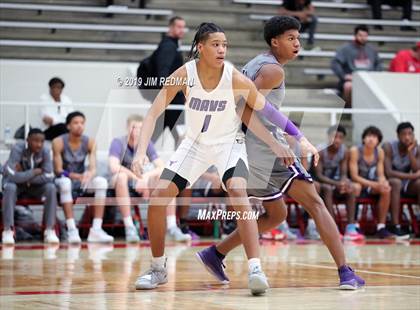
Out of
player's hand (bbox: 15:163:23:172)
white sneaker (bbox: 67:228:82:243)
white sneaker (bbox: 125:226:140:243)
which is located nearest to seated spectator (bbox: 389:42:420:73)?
white sneaker (bbox: 125:226:140:243)

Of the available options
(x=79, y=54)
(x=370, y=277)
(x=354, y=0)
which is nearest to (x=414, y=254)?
(x=370, y=277)

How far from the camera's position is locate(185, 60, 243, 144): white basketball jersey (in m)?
6.55

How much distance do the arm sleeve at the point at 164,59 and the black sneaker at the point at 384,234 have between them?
3635 mm

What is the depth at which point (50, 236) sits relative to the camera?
11.8 m

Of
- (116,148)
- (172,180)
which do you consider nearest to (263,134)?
(172,180)

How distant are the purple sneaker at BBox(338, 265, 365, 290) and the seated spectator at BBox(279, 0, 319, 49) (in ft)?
36.7

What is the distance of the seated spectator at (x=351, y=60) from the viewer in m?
16.2

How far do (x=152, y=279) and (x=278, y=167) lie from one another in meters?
1.16

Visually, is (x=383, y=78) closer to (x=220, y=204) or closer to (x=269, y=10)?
(x=269, y=10)

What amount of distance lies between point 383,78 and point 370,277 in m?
8.90

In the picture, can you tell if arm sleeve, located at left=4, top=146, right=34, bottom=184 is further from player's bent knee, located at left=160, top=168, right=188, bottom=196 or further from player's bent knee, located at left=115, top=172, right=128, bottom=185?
player's bent knee, located at left=160, top=168, right=188, bottom=196

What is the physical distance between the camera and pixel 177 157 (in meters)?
6.64

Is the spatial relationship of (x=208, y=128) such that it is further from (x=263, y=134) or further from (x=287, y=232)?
(x=287, y=232)

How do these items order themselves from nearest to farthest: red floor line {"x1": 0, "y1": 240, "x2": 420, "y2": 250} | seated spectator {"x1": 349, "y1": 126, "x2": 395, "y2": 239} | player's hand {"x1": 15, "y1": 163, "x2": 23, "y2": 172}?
red floor line {"x1": 0, "y1": 240, "x2": 420, "y2": 250} → player's hand {"x1": 15, "y1": 163, "x2": 23, "y2": 172} → seated spectator {"x1": 349, "y1": 126, "x2": 395, "y2": 239}
